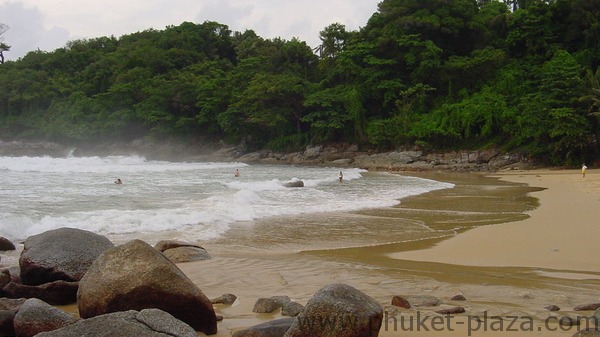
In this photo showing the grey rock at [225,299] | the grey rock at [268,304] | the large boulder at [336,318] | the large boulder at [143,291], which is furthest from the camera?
the grey rock at [225,299]

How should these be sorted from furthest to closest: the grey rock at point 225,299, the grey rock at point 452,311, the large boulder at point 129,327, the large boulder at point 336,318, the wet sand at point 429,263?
1. the grey rock at point 225,299
2. the wet sand at point 429,263
3. the grey rock at point 452,311
4. the large boulder at point 336,318
5. the large boulder at point 129,327

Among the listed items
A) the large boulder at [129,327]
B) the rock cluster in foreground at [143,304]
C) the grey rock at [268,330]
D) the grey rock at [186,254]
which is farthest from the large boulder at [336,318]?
the grey rock at [186,254]

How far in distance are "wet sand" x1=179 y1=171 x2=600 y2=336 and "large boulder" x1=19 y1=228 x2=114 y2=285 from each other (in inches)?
57.2

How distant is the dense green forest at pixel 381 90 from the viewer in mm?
34750

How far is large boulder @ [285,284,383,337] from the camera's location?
4.07 meters

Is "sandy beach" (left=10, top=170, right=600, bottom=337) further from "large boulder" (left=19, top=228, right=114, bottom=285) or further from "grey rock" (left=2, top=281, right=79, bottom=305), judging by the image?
"large boulder" (left=19, top=228, right=114, bottom=285)

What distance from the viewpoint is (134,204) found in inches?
583

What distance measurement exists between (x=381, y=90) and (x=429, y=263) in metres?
37.2

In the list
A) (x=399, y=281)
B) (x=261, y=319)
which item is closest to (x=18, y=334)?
(x=261, y=319)

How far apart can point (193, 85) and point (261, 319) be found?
50.9 m

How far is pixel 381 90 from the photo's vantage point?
144ft

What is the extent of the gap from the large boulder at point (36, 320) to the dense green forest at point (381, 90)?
32.0 meters

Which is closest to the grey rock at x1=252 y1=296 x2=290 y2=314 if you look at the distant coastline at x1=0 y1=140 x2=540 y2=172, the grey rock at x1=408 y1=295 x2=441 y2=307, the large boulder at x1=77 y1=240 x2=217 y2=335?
the large boulder at x1=77 y1=240 x2=217 y2=335

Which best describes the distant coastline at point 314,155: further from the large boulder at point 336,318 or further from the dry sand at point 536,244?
the large boulder at point 336,318
